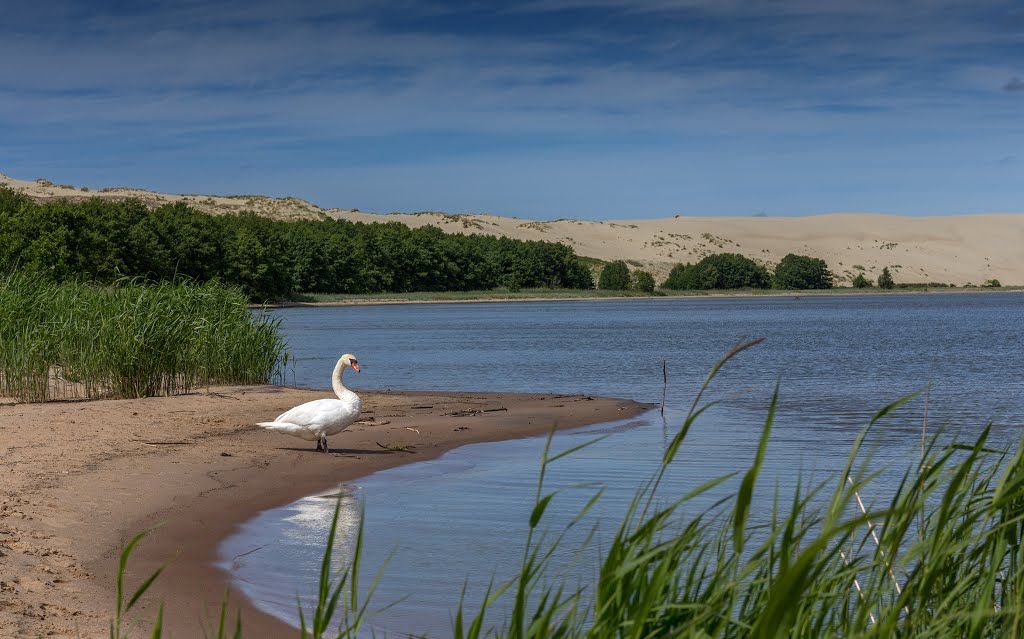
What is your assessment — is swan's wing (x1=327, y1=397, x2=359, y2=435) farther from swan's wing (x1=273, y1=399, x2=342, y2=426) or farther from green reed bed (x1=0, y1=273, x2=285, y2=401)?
green reed bed (x1=0, y1=273, x2=285, y2=401)

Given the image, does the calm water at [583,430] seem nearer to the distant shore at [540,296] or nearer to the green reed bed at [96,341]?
the green reed bed at [96,341]

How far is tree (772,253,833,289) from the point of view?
122 meters

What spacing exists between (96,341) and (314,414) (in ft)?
19.9

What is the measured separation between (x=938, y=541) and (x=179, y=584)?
18.9 ft

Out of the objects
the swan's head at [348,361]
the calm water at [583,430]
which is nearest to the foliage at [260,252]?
the calm water at [583,430]

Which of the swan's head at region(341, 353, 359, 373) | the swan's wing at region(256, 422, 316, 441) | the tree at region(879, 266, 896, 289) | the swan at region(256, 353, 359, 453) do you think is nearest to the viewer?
the swan's wing at region(256, 422, 316, 441)

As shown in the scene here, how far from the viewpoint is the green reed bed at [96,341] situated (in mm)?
18000

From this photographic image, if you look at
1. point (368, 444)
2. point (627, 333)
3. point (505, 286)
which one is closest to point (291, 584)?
point (368, 444)

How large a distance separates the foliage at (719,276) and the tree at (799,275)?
8.70 feet

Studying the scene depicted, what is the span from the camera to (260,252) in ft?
272

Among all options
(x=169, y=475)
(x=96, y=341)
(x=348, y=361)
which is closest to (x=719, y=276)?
(x=96, y=341)

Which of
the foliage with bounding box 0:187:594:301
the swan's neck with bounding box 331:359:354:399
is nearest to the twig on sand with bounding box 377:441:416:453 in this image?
the swan's neck with bounding box 331:359:354:399

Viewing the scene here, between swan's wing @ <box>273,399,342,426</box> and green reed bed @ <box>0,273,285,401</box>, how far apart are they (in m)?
5.18

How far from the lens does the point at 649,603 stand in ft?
12.2
